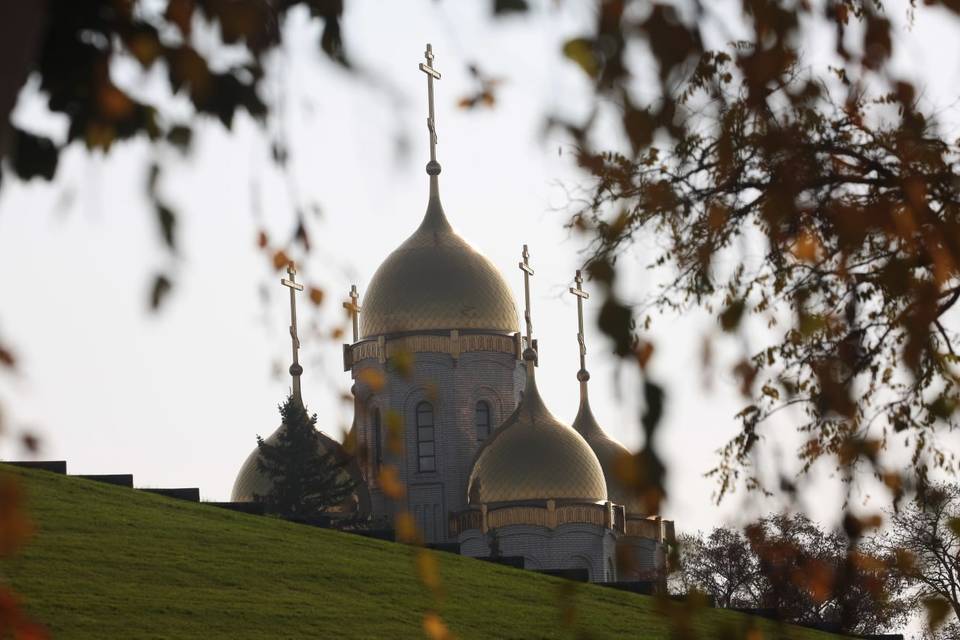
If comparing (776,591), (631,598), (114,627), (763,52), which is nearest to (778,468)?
(776,591)

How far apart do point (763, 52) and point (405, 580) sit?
1344cm

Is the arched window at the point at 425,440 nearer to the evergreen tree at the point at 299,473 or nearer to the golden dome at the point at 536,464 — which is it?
the evergreen tree at the point at 299,473

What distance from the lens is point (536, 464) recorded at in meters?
37.6

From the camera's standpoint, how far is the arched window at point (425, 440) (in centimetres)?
4272

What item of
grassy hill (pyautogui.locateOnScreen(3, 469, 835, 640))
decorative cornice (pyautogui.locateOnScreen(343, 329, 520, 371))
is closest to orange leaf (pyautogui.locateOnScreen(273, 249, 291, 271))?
grassy hill (pyautogui.locateOnScreen(3, 469, 835, 640))

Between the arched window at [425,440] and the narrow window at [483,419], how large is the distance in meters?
1.22

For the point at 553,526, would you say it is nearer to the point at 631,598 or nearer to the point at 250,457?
the point at 250,457

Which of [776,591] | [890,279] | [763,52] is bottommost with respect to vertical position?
[776,591]

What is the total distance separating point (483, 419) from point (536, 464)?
19.4 ft

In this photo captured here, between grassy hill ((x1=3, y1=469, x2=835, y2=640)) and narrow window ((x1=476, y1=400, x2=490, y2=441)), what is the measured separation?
891 inches

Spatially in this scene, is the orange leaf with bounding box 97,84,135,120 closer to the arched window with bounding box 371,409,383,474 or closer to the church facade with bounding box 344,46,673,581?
the church facade with bounding box 344,46,673,581

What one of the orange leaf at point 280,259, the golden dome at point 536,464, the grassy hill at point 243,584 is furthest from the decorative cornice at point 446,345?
the orange leaf at point 280,259

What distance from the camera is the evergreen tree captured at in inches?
1575

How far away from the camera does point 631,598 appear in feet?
64.9
